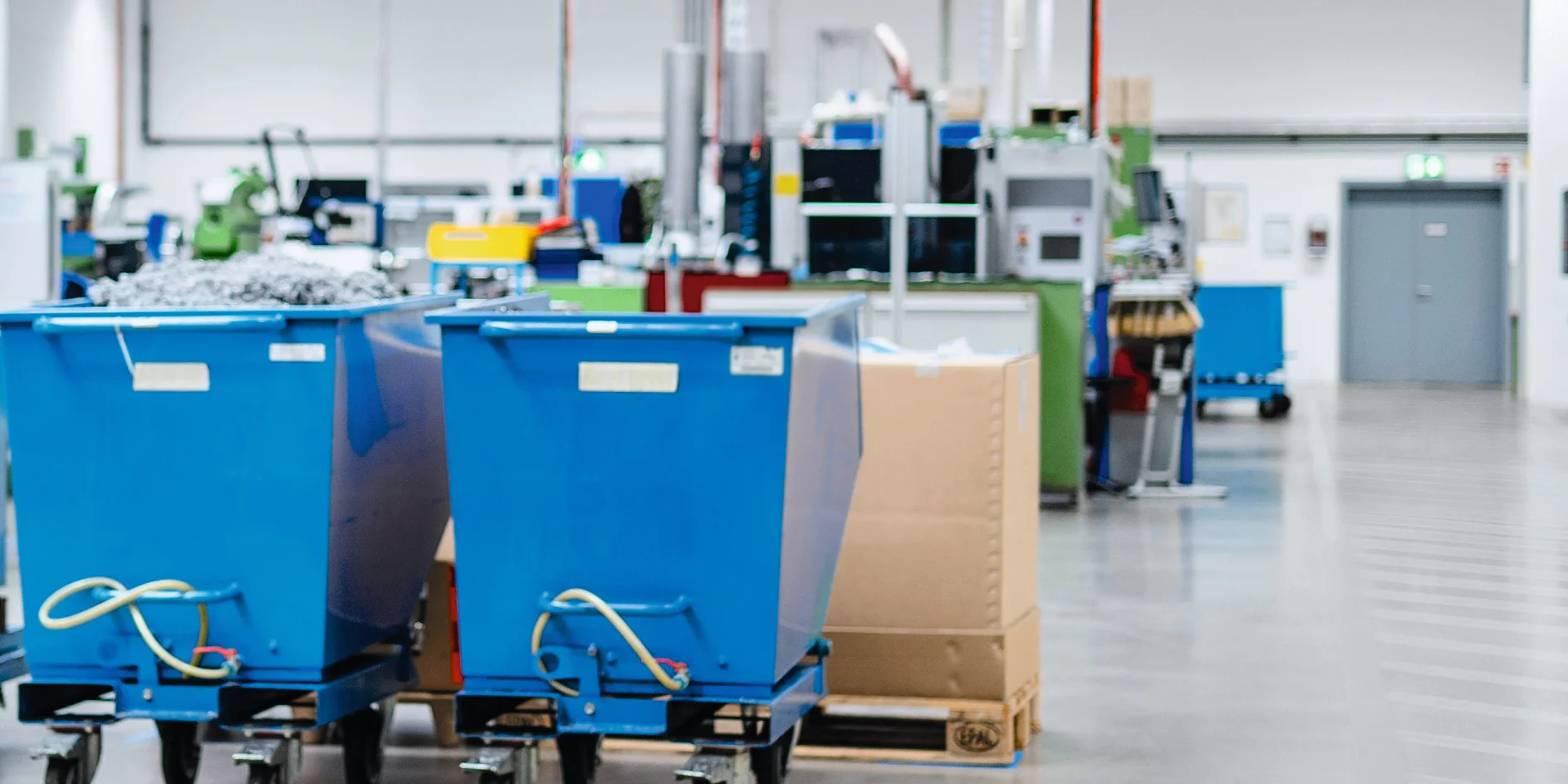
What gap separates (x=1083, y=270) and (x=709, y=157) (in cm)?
588

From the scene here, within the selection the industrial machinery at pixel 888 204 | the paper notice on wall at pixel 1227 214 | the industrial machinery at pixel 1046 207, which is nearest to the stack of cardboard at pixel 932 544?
the industrial machinery at pixel 888 204

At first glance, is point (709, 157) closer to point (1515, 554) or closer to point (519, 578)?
point (1515, 554)

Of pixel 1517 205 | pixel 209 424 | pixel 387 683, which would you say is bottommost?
pixel 387 683

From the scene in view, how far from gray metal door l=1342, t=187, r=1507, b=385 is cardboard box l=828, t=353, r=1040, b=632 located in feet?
45.0

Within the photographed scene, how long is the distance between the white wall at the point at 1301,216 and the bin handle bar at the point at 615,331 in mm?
14187

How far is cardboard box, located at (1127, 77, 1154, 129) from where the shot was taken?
11.0m

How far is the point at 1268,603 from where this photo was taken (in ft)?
17.1

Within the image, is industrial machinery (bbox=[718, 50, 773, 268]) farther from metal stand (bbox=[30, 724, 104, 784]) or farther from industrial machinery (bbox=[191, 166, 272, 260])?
metal stand (bbox=[30, 724, 104, 784])

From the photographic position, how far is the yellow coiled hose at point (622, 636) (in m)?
2.59

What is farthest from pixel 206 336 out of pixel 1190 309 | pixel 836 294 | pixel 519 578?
pixel 1190 309

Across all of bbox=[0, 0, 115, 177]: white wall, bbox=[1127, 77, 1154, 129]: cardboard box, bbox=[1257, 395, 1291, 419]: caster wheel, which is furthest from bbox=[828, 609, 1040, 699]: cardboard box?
bbox=[0, 0, 115, 177]: white wall

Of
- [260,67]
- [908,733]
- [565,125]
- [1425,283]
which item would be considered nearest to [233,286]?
[908,733]

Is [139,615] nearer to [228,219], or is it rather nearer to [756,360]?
[756,360]

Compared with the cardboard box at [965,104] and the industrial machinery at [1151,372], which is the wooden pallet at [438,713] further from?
the cardboard box at [965,104]
